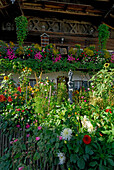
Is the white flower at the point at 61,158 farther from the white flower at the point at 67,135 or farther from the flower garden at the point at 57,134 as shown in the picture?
the white flower at the point at 67,135

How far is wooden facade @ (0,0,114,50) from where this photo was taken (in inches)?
381

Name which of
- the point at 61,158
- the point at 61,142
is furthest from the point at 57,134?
the point at 61,158

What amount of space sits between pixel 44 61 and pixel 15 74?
5.22ft

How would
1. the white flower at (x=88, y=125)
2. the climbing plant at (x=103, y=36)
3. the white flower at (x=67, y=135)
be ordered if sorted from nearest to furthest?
the white flower at (x=67, y=135) → the white flower at (x=88, y=125) → the climbing plant at (x=103, y=36)

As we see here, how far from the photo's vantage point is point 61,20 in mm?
10758

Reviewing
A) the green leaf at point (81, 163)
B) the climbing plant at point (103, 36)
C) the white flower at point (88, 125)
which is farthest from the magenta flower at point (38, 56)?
the green leaf at point (81, 163)

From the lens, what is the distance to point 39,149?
1947 millimetres

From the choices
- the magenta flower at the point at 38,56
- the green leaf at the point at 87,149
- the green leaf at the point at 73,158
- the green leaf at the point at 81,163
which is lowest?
the green leaf at the point at 81,163

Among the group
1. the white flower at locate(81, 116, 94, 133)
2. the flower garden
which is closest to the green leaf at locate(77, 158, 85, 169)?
the flower garden

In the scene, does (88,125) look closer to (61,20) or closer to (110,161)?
(110,161)

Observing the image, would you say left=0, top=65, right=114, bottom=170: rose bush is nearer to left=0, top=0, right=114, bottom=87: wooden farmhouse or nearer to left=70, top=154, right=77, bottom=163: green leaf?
left=70, top=154, right=77, bottom=163: green leaf

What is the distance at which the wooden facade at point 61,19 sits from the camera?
31.7ft

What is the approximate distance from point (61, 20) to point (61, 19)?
0.07m

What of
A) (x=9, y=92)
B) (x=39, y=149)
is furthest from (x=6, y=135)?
(x=9, y=92)
